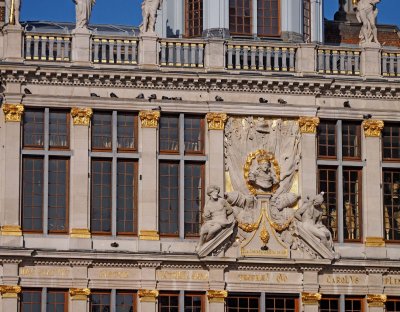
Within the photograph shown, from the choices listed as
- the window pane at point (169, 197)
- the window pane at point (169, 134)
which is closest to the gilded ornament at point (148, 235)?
the window pane at point (169, 197)

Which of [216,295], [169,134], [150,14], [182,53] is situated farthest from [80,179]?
[150,14]

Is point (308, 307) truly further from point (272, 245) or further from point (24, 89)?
point (24, 89)

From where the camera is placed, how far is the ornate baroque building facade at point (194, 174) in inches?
2394

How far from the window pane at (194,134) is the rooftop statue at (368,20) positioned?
6.47 m

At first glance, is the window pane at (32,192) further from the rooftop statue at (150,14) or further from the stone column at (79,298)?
the rooftop statue at (150,14)

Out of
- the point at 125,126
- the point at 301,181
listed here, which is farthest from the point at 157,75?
the point at 301,181

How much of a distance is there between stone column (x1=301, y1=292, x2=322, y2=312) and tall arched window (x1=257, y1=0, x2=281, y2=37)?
9.16 meters

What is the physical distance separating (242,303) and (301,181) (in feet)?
14.6

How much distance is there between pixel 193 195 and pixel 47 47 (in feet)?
22.1

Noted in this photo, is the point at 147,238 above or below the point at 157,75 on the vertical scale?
below

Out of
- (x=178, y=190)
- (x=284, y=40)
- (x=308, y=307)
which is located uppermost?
(x=284, y=40)

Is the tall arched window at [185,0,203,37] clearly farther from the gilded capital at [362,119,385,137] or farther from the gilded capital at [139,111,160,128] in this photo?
the gilded capital at [362,119,385,137]

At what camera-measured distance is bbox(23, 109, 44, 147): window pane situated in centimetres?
6128

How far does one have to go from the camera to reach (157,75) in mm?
62000
